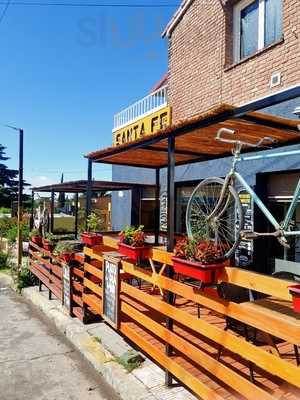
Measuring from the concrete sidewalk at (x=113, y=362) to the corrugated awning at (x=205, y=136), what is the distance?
2433 mm

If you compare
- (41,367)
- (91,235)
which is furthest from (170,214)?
(41,367)

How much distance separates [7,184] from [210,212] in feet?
116

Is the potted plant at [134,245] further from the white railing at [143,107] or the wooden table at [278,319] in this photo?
the white railing at [143,107]

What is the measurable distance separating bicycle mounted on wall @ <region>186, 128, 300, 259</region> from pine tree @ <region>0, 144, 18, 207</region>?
32561 mm

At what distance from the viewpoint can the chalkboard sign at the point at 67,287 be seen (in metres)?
5.89

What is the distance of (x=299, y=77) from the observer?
561cm

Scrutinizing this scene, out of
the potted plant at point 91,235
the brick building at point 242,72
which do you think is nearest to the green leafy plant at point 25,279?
the potted plant at point 91,235

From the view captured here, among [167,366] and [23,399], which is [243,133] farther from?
[23,399]

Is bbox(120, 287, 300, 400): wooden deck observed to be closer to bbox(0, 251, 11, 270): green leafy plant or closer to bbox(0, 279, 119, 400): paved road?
bbox(0, 279, 119, 400): paved road

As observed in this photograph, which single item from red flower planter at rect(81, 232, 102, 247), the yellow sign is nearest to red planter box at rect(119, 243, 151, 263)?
red flower planter at rect(81, 232, 102, 247)

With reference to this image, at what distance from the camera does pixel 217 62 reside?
24.2ft

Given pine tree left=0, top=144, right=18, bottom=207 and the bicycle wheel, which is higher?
pine tree left=0, top=144, right=18, bottom=207

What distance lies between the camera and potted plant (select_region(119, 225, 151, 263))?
3928 mm

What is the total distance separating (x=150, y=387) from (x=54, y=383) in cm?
115
